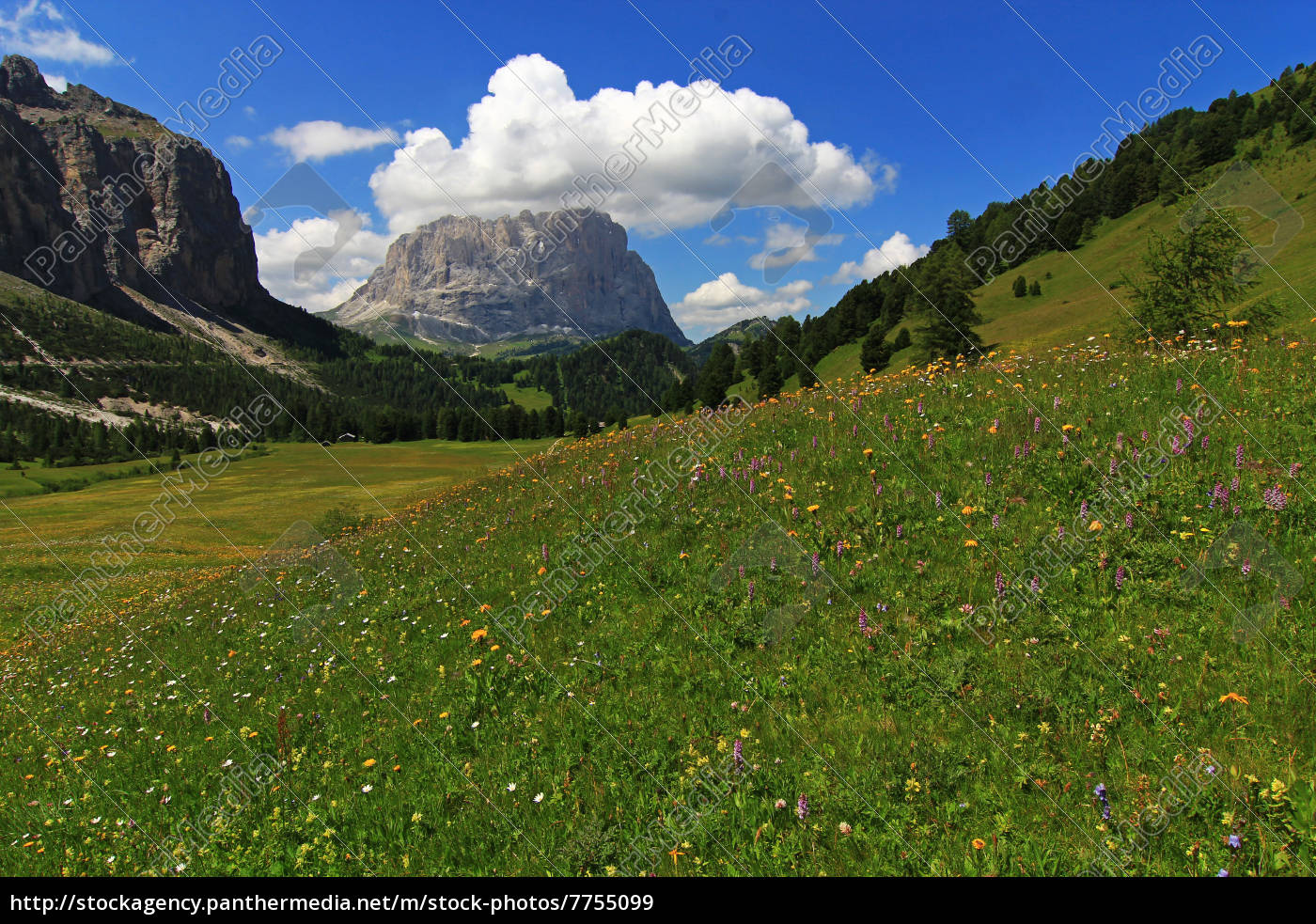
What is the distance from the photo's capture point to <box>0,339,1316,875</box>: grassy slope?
13.3 ft

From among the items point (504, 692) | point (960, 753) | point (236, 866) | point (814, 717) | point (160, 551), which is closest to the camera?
point (960, 753)

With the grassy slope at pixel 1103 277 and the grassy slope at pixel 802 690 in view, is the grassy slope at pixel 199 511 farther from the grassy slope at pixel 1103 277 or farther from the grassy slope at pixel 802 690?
the grassy slope at pixel 1103 277

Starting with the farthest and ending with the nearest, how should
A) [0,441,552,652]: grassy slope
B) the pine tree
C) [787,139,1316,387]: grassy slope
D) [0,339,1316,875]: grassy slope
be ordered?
the pine tree < [787,139,1316,387]: grassy slope < [0,441,552,652]: grassy slope < [0,339,1316,875]: grassy slope

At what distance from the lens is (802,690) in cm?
542

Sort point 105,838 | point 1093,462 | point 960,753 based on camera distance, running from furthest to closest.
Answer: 1. point 1093,462
2. point 105,838
3. point 960,753

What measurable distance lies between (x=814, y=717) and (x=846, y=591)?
1.86 m

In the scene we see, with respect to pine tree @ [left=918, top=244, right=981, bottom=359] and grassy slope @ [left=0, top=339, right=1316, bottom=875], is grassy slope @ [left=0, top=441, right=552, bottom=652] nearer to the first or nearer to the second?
grassy slope @ [left=0, top=339, right=1316, bottom=875]

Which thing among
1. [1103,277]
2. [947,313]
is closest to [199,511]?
[947,313]

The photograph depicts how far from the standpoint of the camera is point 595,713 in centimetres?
575

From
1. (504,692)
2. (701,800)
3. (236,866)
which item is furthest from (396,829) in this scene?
(701,800)

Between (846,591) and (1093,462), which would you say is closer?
(846,591)

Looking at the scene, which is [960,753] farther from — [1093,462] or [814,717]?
[1093,462]

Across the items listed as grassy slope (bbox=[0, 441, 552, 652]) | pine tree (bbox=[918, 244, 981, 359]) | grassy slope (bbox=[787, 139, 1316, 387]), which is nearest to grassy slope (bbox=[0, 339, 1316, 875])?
grassy slope (bbox=[0, 441, 552, 652])

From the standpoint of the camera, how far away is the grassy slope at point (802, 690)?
13.3 feet
